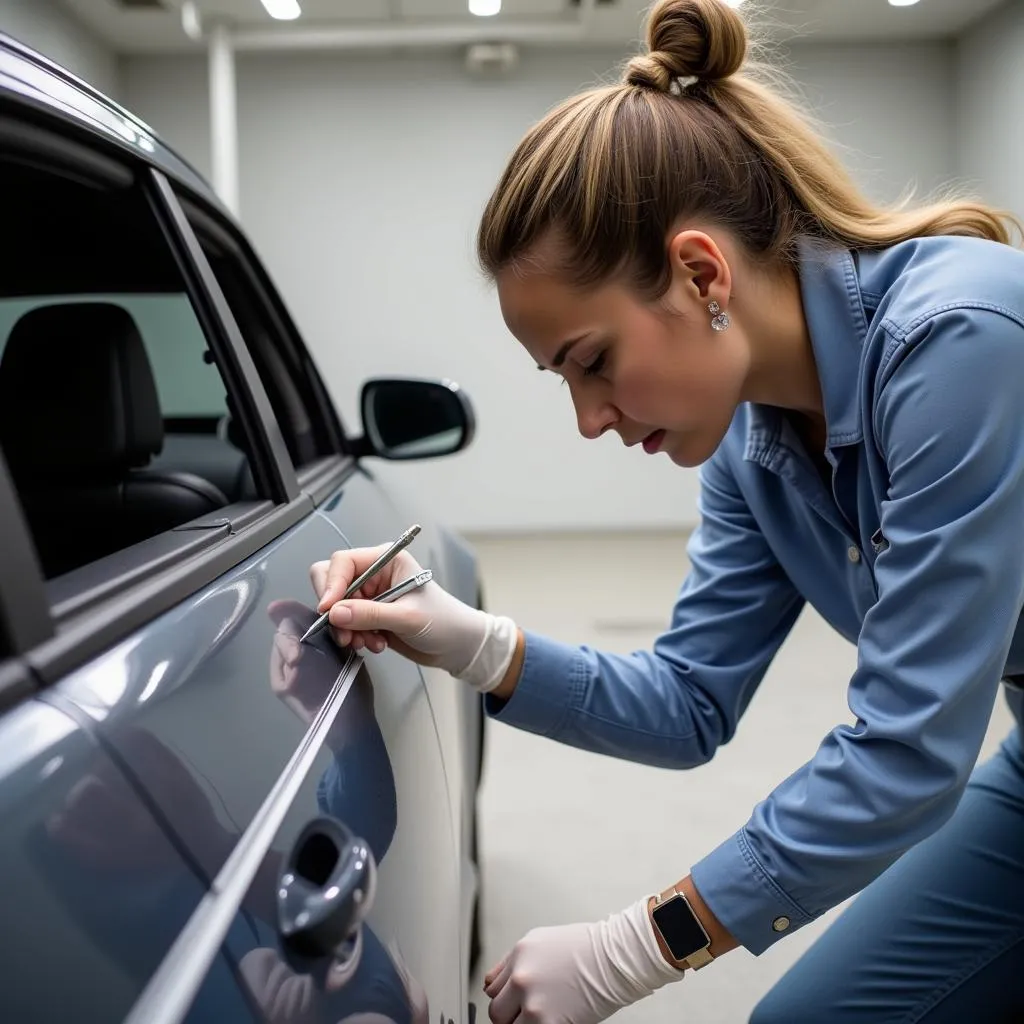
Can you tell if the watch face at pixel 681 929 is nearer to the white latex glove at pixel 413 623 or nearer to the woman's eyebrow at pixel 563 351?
the white latex glove at pixel 413 623

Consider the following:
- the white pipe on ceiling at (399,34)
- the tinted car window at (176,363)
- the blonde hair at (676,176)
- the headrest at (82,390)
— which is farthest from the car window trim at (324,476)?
the white pipe on ceiling at (399,34)

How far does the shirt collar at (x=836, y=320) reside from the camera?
1.15 meters

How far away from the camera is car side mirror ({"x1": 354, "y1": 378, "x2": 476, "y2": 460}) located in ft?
6.45

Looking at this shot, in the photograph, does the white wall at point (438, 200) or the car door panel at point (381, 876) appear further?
the white wall at point (438, 200)

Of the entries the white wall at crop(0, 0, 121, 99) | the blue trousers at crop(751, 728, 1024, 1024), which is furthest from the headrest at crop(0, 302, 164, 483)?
the white wall at crop(0, 0, 121, 99)

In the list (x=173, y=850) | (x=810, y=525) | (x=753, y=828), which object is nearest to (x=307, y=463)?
(x=810, y=525)

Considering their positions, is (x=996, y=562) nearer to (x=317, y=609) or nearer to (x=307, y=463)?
(x=317, y=609)

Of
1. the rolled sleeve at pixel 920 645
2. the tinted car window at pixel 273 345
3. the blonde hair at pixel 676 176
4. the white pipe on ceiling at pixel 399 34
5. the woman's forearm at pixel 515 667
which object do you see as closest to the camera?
the rolled sleeve at pixel 920 645

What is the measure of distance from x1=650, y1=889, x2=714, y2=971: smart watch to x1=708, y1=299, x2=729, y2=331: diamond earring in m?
0.60

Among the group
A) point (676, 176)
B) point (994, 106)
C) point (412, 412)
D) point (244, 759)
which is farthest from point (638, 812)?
point (994, 106)

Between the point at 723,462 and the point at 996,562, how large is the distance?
56cm

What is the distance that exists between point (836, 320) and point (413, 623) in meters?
0.58

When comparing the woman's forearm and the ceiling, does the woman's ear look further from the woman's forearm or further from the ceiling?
the ceiling

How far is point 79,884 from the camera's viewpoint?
0.45m
